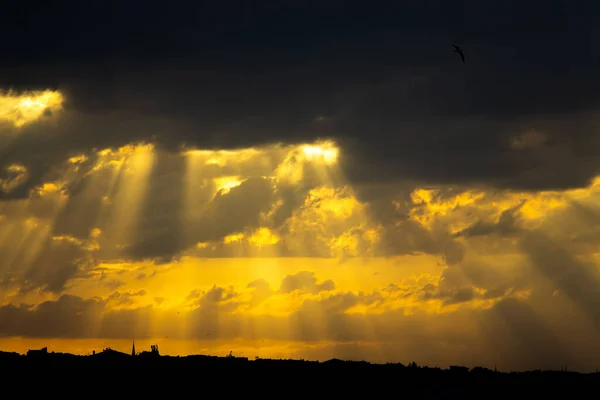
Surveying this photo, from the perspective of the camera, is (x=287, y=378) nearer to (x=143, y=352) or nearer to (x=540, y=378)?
(x=143, y=352)

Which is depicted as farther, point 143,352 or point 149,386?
point 143,352

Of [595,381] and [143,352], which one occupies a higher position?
[143,352]

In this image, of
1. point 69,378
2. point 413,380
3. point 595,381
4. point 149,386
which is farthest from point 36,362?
point 595,381

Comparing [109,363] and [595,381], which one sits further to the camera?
[109,363]

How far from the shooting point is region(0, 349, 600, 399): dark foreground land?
506 ft

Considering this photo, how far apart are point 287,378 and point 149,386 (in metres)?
21.1

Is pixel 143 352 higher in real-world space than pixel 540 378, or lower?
higher

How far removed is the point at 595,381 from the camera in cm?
15600

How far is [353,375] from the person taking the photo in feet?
536

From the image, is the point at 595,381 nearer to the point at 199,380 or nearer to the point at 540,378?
the point at 540,378

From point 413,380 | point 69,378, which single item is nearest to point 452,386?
point 413,380

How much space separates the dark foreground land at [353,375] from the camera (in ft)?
506

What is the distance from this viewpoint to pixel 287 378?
534ft

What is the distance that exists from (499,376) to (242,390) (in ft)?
128
